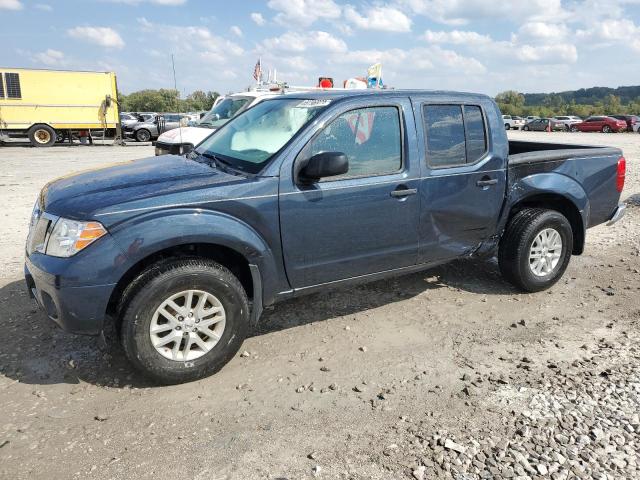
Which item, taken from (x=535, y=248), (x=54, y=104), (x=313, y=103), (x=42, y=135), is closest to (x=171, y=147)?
(x=313, y=103)

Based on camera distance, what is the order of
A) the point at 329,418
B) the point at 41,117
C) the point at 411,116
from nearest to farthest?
the point at 329,418
the point at 411,116
the point at 41,117

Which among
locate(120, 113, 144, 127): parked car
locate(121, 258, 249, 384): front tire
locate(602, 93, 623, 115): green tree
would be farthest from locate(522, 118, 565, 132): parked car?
locate(121, 258, 249, 384): front tire

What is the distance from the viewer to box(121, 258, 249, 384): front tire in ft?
10.2

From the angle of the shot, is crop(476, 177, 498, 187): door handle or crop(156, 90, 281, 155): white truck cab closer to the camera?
crop(476, 177, 498, 187): door handle

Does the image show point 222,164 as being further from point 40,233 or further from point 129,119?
point 129,119

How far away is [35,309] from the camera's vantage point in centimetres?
433

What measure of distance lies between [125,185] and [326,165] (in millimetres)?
1334

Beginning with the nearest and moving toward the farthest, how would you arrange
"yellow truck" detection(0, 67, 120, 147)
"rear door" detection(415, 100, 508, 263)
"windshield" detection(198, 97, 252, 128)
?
"rear door" detection(415, 100, 508, 263)
"windshield" detection(198, 97, 252, 128)
"yellow truck" detection(0, 67, 120, 147)

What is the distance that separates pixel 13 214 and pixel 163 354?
6101 millimetres

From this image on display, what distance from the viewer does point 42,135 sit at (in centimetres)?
2216

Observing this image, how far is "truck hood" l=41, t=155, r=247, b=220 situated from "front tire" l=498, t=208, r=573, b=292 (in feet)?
9.00

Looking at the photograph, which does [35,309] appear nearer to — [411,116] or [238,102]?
[411,116]

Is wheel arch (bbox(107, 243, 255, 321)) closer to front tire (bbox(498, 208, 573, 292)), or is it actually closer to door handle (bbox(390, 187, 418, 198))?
door handle (bbox(390, 187, 418, 198))

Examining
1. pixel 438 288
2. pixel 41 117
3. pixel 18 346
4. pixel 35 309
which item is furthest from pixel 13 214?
pixel 41 117
